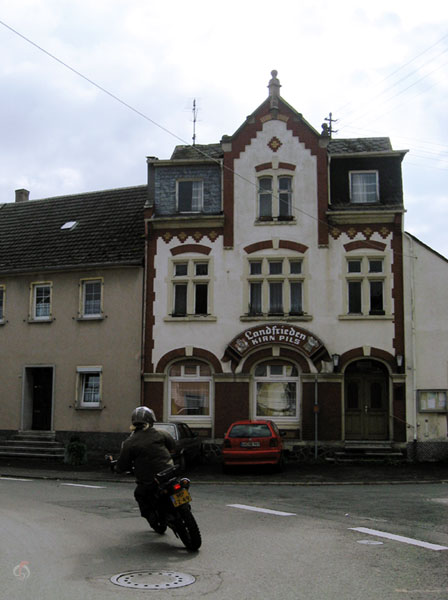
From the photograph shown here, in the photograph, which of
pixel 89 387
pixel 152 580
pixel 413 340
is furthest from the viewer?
pixel 89 387

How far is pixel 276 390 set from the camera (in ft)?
82.3

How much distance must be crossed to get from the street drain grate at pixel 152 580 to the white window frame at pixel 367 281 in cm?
1806

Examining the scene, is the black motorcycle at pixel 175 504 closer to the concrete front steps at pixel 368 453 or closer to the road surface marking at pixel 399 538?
the road surface marking at pixel 399 538

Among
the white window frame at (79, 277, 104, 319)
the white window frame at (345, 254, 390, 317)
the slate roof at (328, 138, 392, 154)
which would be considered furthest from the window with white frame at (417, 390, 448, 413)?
the white window frame at (79, 277, 104, 319)

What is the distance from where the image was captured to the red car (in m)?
20.3

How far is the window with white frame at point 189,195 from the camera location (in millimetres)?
26516

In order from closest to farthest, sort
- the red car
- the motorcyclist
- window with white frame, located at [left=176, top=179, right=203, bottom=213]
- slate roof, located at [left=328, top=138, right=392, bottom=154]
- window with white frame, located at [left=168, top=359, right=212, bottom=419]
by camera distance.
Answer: the motorcyclist, the red car, window with white frame, located at [left=168, top=359, right=212, bottom=419], window with white frame, located at [left=176, top=179, right=203, bottom=213], slate roof, located at [left=328, top=138, right=392, bottom=154]

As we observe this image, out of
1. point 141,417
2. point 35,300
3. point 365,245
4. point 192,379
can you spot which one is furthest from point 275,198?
point 141,417

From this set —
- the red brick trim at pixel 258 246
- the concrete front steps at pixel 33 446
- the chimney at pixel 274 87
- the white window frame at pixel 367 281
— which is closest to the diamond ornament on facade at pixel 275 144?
the chimney at pixel 274 87

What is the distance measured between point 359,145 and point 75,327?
12.5 meters

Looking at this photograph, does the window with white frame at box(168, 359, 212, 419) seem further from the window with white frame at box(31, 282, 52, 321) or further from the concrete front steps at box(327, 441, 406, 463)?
the window with white frame at box(31, 282, 52, 321)

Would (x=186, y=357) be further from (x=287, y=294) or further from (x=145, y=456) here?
(x=145, y=456)

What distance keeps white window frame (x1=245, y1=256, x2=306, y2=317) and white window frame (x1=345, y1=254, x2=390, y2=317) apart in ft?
4.97

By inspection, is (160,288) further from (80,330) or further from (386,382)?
(386,382)
